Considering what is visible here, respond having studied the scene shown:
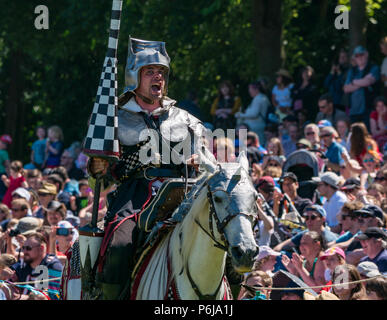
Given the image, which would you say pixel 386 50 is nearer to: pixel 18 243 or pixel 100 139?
pixel 18 243

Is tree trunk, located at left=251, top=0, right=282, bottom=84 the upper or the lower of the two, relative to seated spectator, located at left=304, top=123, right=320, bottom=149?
upper

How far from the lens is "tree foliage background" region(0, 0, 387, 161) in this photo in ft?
64.3

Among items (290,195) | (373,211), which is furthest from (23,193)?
(373,211)

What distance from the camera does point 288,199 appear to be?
12406mm

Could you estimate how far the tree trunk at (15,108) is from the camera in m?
26.9

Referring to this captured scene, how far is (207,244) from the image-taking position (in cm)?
725

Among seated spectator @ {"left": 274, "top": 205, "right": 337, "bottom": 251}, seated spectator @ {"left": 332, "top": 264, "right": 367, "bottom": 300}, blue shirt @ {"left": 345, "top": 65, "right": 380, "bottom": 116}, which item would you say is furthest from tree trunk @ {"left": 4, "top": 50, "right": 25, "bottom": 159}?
seated spectator @ {"left": 332, "top": 264, "right": 367, "bottom": 300}

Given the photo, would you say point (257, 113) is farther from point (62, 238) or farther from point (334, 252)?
point (334, 252)

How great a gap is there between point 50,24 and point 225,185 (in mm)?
15725

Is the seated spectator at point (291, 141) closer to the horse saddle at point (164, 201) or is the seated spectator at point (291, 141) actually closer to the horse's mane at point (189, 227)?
the horse saddle at point (164, 201)

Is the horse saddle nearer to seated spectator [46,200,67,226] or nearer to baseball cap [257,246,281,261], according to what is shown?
baseball cap [257,246,281,261]

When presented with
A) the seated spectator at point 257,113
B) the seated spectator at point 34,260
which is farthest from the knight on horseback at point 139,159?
the seated spectator at point 257,113

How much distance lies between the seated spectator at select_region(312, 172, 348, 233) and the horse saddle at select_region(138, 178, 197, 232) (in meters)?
5.12

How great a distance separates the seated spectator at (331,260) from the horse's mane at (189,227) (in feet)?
9.88
